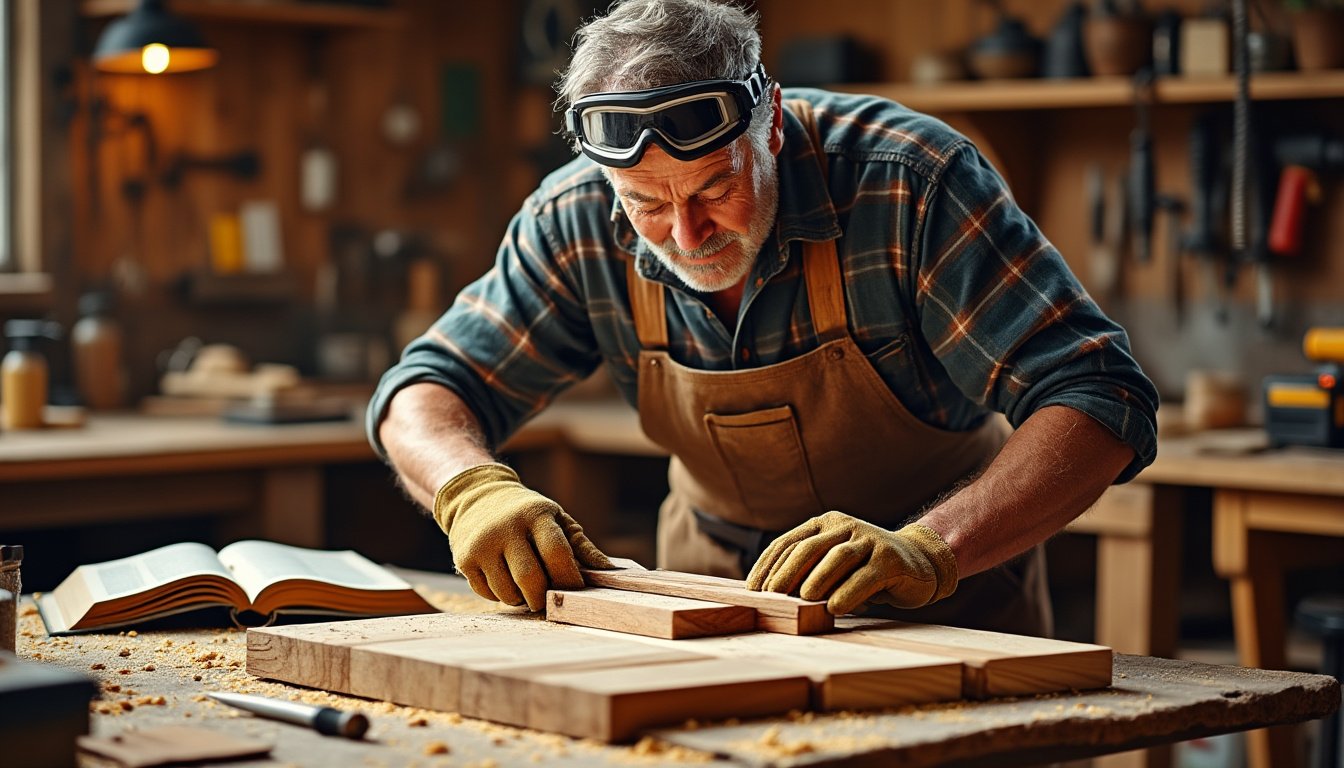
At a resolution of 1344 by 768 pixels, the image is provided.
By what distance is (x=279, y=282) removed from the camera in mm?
4336

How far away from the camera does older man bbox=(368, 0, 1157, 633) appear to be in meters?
1.86

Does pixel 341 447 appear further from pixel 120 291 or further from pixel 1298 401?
pixel 1298 401

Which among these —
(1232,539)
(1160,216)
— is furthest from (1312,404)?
(1160,216)

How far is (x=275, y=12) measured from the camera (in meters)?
4.09

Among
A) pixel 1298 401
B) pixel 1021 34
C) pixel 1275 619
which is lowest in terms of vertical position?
pixel 1275 619

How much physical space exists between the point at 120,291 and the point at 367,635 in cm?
282

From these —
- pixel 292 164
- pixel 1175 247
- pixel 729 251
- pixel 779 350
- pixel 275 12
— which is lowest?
pixel 779 350

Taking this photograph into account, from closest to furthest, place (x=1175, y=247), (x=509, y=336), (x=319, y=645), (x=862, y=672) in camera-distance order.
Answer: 1. (x=862, y=672)
2. (x=319, y=645)
3. (x=509, y=336)
4. (x=1175, y=247)

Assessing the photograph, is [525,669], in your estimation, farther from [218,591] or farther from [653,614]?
[218,591]

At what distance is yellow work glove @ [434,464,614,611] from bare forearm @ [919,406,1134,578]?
0.40 m

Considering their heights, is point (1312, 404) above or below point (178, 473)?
above

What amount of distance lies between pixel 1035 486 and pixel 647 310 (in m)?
0.65

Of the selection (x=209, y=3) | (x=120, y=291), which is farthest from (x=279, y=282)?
(x=209, y=3)

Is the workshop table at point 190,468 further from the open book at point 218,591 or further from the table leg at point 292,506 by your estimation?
the open book at point 218,591
